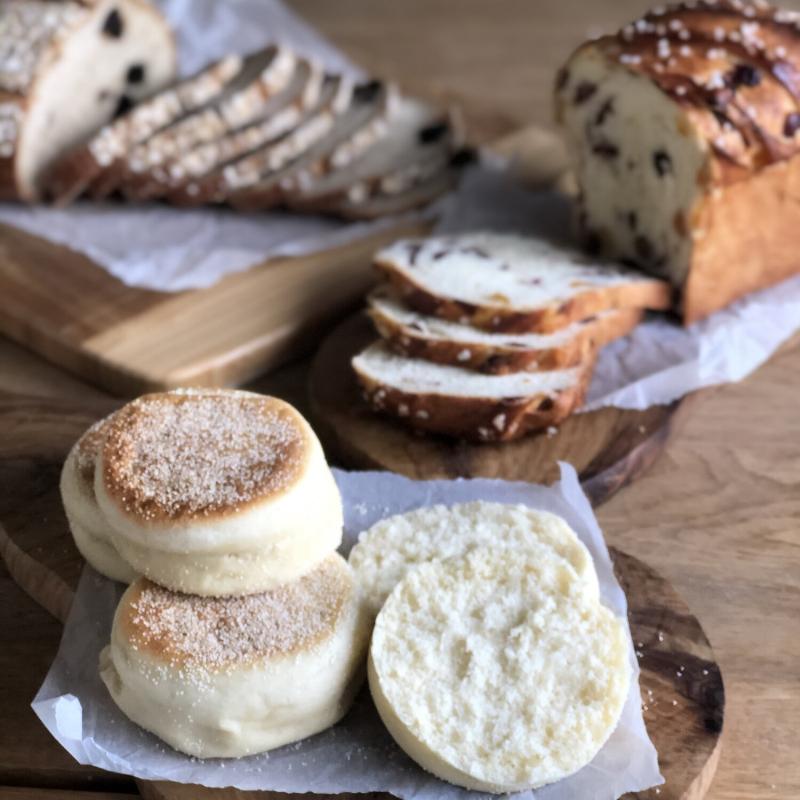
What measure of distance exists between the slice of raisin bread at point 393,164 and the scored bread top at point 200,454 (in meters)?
1.60

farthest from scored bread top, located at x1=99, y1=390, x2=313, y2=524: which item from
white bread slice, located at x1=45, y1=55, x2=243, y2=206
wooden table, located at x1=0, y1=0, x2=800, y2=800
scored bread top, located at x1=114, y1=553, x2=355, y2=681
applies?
white bread slice, located at x1=45, y1=55, x2=243, y2=206

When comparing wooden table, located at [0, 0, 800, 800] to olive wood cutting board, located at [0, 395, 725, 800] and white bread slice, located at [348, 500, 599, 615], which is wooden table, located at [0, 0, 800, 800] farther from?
white bread slice, located at [348, 500, 599, 615]

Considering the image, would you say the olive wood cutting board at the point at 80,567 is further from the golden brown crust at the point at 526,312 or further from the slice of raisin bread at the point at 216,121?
the slice of raisin bread at the point at 216,121

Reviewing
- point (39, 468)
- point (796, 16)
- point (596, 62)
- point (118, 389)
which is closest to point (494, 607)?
point (39, 468)

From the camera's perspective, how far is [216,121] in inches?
149

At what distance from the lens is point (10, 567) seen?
236 cm

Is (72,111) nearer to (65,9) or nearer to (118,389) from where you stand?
(65,9)

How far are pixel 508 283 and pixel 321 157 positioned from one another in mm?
1033

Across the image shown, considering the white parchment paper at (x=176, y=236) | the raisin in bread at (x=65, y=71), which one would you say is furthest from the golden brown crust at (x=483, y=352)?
the raisin in bread at (x=65, y=71)

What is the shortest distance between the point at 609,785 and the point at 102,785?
0.86 metres

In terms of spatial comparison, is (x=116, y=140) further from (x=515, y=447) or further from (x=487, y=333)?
(x=515, y=447)

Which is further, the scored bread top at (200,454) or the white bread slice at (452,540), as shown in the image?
the white bread slice at (452,540)

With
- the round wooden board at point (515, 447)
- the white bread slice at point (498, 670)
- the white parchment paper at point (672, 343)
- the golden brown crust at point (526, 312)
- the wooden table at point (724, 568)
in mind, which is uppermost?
the golden brown crust at point (526, 312)

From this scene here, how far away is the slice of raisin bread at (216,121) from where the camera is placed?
3668 millimetres
